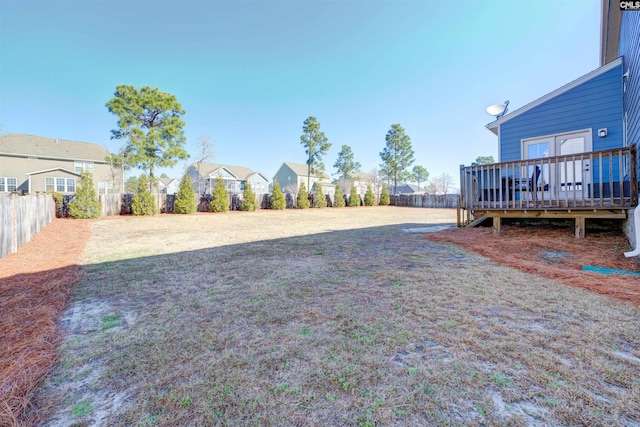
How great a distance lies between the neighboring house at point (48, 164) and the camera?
65.8ft

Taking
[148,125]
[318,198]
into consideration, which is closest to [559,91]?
[318,198]

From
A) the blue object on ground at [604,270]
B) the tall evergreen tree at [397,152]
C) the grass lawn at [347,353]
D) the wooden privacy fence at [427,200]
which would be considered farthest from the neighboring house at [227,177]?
the blue object on ground at [604,270]

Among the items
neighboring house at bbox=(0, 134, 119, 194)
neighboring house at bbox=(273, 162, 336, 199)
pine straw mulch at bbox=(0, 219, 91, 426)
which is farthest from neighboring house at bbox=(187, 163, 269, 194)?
pine straw mulch at bbox=(0, 219, 91, 426)

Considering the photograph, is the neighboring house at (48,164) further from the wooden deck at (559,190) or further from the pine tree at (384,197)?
the wooden deck at (559,190)

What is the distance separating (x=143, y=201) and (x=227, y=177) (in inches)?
810

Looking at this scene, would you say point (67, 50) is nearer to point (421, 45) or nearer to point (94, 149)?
point (94, 149)

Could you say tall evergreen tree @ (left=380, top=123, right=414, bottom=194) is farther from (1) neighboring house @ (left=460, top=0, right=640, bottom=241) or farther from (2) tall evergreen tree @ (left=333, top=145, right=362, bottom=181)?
(1) neighboring house @ (left=460, top=0, right=640, bottom=241)

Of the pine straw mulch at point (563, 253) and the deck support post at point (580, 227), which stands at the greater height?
the deck support post at point (580, 227)

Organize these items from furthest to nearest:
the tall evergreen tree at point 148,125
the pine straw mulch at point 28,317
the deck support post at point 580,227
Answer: the tall evergreen tree at point 148,125
the deck support post at point 580,227
the pine straw mulch at point 28,317

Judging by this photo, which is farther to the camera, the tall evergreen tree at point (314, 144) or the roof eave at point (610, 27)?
the tall evergreen tree at point (314, 144)

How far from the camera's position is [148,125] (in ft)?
65.2

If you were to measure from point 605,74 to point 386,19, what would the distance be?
24.6 ft

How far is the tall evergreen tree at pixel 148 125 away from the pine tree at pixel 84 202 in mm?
8128

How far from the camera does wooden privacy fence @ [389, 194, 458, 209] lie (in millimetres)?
24578
